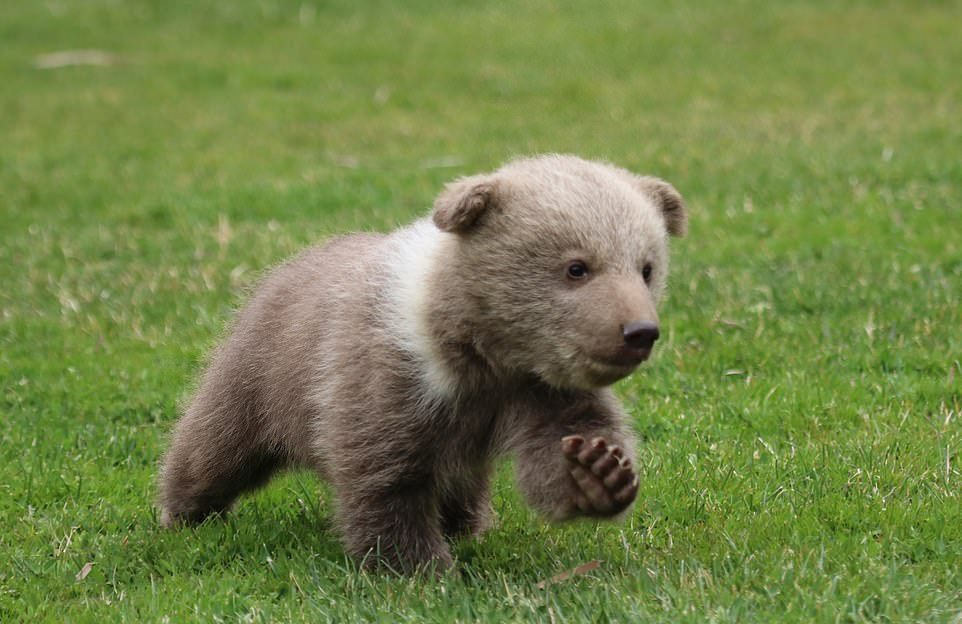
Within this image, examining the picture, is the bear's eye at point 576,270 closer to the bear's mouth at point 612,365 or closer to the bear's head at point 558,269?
the bear's head at point 558,269

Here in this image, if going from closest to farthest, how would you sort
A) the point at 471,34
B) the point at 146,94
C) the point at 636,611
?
the point at 636,611
the point at 146,94
the point at 471,34

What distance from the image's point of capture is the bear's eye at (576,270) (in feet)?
15.3

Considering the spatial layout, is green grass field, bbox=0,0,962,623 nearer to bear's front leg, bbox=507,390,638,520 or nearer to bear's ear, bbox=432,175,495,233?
bear's front leg, bbox=507,390,638,520

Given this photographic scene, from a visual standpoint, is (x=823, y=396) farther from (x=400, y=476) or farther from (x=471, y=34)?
(x=471, y=34)

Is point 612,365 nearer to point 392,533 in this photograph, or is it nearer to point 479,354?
point 479,354

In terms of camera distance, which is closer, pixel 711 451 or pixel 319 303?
pixel 319 303

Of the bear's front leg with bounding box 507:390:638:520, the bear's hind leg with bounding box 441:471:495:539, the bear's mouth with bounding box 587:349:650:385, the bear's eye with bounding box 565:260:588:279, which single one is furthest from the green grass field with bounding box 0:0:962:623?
the bear's eye with bounding box 565:260:588:279

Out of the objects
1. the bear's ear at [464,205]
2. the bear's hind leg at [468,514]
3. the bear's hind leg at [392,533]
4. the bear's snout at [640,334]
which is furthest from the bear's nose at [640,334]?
the bear's hind leg at [468,514]

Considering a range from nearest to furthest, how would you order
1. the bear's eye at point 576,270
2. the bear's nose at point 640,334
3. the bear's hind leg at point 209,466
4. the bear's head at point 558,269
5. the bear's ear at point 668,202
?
1. the bear's nose at point 640,334
2. the bear's head at point 558,269
3. the bear's eye at point 576,270
4. the bear's ear at point 668,202
5. the bear's hind leg at point 209,466

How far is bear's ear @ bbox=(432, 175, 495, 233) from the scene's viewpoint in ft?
15.5

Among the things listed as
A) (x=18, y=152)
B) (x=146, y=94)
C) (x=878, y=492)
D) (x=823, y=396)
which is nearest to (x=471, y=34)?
(x=146, y=94)

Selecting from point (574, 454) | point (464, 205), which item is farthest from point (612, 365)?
point (464, 205)

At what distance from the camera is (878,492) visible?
5.51m

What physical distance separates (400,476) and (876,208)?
5.79 meters
